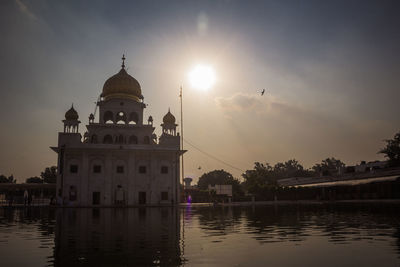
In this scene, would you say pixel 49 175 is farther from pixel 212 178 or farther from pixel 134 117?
pixel 212 178

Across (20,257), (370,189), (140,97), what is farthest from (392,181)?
(20,257)

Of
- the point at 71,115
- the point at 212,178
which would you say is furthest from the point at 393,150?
the point at 212,178

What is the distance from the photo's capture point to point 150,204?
4450cm

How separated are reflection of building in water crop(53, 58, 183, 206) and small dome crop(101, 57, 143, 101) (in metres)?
1.17

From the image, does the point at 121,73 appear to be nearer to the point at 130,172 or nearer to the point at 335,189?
the point at 130,172

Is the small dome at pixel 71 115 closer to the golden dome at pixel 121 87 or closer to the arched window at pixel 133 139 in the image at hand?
the golden dome at pixel 121 87

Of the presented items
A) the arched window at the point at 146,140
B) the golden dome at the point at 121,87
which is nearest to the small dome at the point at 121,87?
the golden dome at the point at 121,87

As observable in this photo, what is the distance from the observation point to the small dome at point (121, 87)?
164 ft

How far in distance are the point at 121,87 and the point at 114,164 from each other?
11421 mm

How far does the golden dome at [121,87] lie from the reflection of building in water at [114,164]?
1.17 metres

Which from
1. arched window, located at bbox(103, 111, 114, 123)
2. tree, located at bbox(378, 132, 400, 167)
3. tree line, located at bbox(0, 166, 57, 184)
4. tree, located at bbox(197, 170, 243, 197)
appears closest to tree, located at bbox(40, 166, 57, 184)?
tree line, located at bbox(0, 166, 57, 184)

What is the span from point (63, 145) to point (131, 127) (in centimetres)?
934

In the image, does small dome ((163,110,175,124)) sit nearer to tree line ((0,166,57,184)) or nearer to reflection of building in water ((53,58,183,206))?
reflection of building in water ((53,58,183,206))

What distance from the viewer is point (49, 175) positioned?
7775cm
